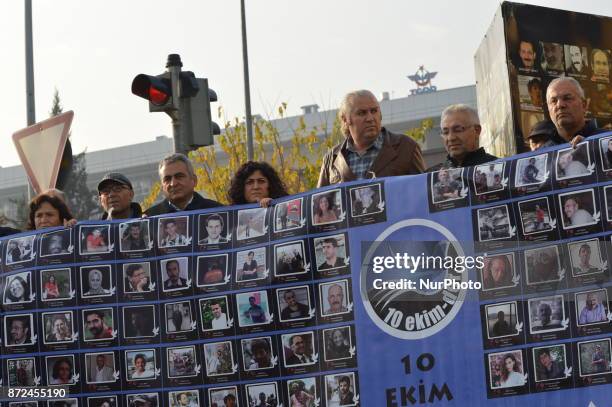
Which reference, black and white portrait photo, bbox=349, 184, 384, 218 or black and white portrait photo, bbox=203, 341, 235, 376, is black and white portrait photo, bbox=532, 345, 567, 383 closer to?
black and white portrait photo, bbox=349, 184, 384, 218

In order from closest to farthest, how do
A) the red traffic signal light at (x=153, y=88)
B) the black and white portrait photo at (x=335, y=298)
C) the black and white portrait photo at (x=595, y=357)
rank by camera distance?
1. the black and white portrait photo at (x=595, y=357)
2. the black and white portrait photo at (x=335, y=298)
3. the red traffic signal light at (x=153, y=88)

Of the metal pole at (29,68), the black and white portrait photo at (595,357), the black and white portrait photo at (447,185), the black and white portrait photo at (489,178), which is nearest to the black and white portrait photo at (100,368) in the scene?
the black and white portrait photo at (447,185)

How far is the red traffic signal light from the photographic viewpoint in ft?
34.3

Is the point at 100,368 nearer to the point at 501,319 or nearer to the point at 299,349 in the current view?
the point at 299,349

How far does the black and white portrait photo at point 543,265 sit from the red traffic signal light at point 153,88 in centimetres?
540

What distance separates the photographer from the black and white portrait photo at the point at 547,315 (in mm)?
5773

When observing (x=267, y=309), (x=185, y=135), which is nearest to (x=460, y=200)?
(x=267, y=309)

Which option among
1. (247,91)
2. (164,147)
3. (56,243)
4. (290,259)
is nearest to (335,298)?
(290,259)

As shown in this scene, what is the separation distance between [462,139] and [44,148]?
4.17 meters

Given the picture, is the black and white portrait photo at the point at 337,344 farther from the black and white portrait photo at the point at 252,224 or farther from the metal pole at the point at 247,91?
the metal pole at the point at 247,91

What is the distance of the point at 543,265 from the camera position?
19.2 ft

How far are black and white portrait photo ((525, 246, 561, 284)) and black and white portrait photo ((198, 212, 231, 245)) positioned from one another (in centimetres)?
184

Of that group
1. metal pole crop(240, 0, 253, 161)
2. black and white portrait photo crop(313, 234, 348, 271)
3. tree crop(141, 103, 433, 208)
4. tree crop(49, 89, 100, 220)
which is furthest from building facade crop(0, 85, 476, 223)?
black and white portrait photo crop(313, 234, 348, 271)

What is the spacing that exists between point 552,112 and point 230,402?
2385mm
